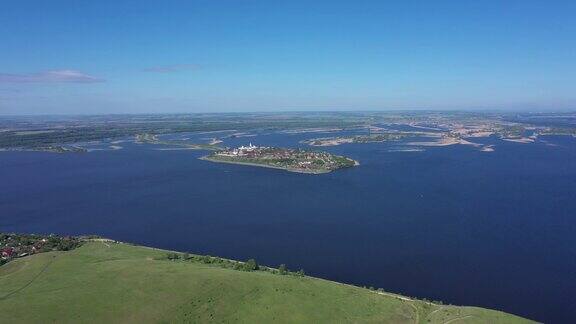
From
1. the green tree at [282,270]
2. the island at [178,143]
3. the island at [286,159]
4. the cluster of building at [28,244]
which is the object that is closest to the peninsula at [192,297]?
the green tree at [282,270]

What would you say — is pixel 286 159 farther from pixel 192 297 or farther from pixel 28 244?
pixel 192 297

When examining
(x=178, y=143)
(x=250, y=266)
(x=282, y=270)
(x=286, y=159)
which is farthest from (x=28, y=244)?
(x=178, y=143)

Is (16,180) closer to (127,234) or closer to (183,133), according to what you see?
(127,234)

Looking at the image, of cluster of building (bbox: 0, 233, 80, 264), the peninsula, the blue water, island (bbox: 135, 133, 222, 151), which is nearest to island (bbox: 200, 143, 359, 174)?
the blue water

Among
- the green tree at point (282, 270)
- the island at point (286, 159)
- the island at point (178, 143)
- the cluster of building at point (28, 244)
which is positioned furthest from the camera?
the island at point (178, 143)

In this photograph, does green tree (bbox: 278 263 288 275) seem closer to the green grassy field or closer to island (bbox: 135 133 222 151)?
the green grassy field

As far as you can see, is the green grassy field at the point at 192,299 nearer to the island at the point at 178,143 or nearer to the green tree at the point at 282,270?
the green tree at the point at 282,270
